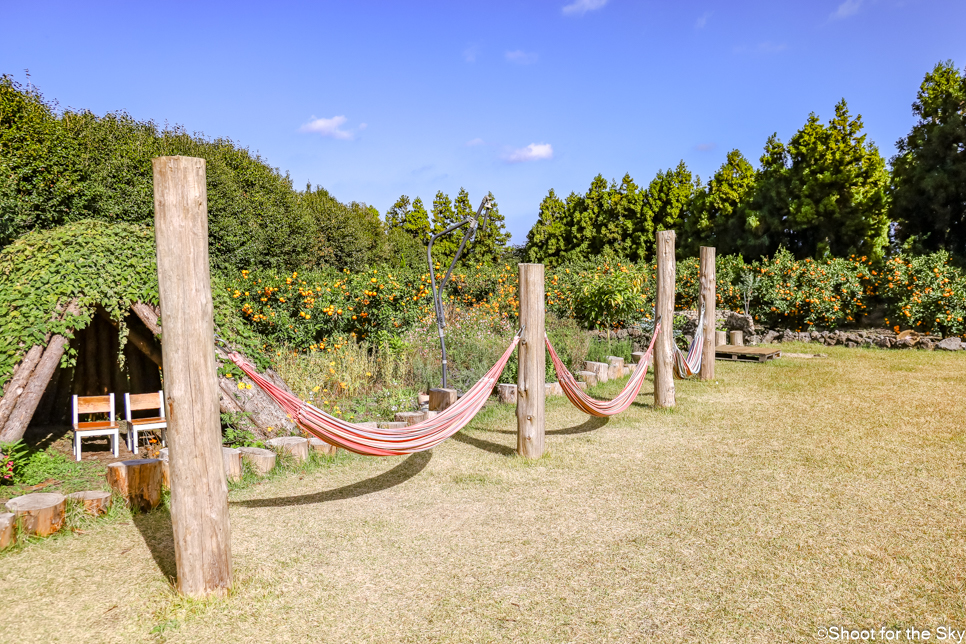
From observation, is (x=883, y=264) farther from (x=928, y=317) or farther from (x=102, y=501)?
(x=102, y=501)

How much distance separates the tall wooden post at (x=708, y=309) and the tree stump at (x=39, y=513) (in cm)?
710

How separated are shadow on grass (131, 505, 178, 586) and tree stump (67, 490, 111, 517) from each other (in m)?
0.17

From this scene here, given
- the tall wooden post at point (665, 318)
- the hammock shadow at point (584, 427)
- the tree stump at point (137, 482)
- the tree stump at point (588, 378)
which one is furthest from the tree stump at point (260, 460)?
the tree stump at point (588, 378)

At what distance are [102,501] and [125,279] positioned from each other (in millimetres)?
1942

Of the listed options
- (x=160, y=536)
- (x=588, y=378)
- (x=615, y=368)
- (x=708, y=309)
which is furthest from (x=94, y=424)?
(x=708, y=309)

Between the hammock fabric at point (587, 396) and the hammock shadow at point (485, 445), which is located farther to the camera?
the hammock shadow at point (485, 445)

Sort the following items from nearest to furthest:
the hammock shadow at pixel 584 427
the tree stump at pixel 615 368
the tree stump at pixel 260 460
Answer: the tree stump at pixel 260 460 < the hammock shadow at pixel 584 427 < the tree stump at pixel 615 368

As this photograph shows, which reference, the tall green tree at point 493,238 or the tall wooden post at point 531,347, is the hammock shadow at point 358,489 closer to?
the tall wooden post at point 531,347

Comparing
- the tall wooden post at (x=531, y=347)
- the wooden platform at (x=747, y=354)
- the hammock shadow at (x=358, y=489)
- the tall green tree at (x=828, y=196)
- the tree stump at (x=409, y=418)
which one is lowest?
the hammock shadow at (x=358, y=489)

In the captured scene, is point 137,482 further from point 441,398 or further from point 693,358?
→ point 693,358

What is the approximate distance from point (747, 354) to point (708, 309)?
2115 millimetres

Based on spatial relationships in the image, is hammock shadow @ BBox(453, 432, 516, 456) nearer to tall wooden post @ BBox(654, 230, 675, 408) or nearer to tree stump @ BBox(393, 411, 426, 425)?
tree stump @ BBox(393, 411, 426, 425)

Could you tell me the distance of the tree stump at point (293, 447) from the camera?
487 centimetres

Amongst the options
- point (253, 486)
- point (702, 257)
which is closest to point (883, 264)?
point (702, 257)
